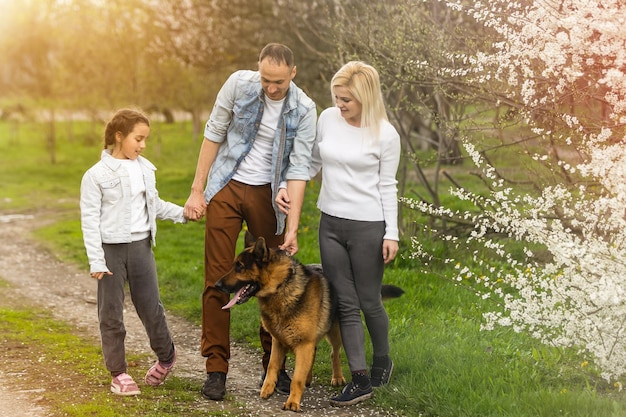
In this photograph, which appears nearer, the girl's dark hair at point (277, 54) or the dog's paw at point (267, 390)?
the girl's dark hair at point (277, 54)

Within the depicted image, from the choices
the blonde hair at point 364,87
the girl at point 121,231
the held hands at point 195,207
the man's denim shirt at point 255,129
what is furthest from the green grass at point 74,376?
the blonde hair at point 364,87

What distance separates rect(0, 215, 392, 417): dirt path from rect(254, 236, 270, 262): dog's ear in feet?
3.59

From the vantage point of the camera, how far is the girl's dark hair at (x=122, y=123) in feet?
19.5

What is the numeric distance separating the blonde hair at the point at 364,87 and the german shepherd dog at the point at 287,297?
115cm

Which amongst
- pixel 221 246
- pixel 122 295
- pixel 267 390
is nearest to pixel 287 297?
pixel 221 246

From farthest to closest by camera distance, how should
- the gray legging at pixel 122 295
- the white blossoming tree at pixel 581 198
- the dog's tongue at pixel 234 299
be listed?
1. the gray legging at pixel 122 295
2. the dog's tongue at pixel 234 299
3. the white blossoming tree at pixel 581 198

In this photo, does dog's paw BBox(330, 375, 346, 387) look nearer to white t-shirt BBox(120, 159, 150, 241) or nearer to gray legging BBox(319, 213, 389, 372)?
gray legging BBox(319, 213, 389, 372)

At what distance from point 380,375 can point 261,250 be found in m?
1.45

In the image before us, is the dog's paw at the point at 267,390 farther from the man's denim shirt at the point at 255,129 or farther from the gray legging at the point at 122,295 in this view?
the man's denim shirt at the point at 255,129

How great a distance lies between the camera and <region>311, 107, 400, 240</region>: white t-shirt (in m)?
5.85

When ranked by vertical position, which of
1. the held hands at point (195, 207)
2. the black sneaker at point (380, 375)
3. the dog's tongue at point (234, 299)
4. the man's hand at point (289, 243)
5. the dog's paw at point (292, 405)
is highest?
the held hands at point (195, 207)

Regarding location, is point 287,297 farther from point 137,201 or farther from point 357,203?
point 137,201

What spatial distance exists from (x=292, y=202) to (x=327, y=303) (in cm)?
79

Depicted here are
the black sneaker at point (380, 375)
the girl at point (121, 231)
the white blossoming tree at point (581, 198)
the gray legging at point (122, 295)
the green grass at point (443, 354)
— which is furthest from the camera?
the black sneaker at point (380, 375)
